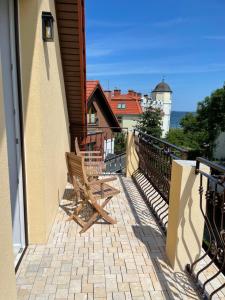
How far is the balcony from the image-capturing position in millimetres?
2141

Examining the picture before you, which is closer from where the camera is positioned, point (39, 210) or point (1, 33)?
point (1, 33)

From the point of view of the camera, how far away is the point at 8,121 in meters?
2.45

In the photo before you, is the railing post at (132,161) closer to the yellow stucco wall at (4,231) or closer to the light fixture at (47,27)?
the light fixture at (47,27)

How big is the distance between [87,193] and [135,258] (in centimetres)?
102

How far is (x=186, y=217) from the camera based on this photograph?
2.42 metres

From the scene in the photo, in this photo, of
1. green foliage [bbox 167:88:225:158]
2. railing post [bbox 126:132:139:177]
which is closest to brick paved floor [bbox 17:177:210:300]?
railing post [bbox 126:132:139:177]

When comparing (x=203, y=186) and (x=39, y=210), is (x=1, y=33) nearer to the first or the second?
(x=39, y=210)

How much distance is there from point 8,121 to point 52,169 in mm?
1149

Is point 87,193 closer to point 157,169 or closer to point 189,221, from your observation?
point 157,169

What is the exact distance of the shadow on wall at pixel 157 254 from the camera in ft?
7.29

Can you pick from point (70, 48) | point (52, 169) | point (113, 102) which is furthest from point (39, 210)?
point (113, 102)

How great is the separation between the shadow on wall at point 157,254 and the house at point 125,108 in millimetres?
33606

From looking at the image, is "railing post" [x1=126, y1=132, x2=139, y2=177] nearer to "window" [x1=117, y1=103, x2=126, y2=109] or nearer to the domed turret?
"window" [x1=117, y1=103, x2=126, y2=109]

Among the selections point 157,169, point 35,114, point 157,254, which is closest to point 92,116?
point 157,169
